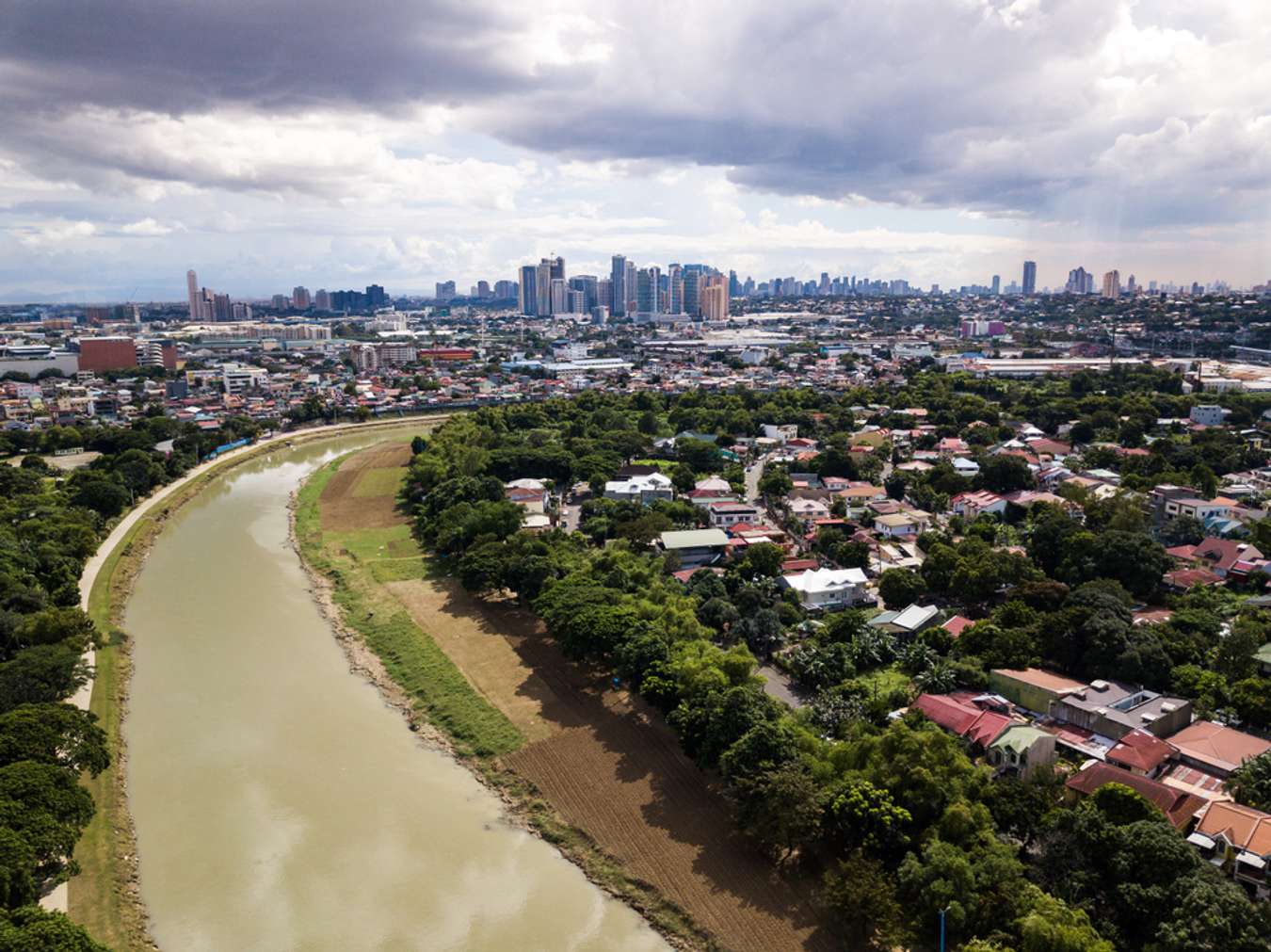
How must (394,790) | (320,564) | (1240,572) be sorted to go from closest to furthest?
(394,790), (1240,572), (320,564)

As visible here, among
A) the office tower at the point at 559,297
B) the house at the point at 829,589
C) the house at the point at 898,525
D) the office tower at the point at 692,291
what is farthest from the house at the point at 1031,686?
the office tower at the point at 559,297

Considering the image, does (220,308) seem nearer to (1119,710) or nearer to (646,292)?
(646,292)

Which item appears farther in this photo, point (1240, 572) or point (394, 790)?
point (1240, 572)

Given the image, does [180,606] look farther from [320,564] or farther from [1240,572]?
[1240,572]

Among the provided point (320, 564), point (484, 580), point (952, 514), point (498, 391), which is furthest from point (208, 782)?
point (498, 391)

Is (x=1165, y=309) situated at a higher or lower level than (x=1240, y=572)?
higher
